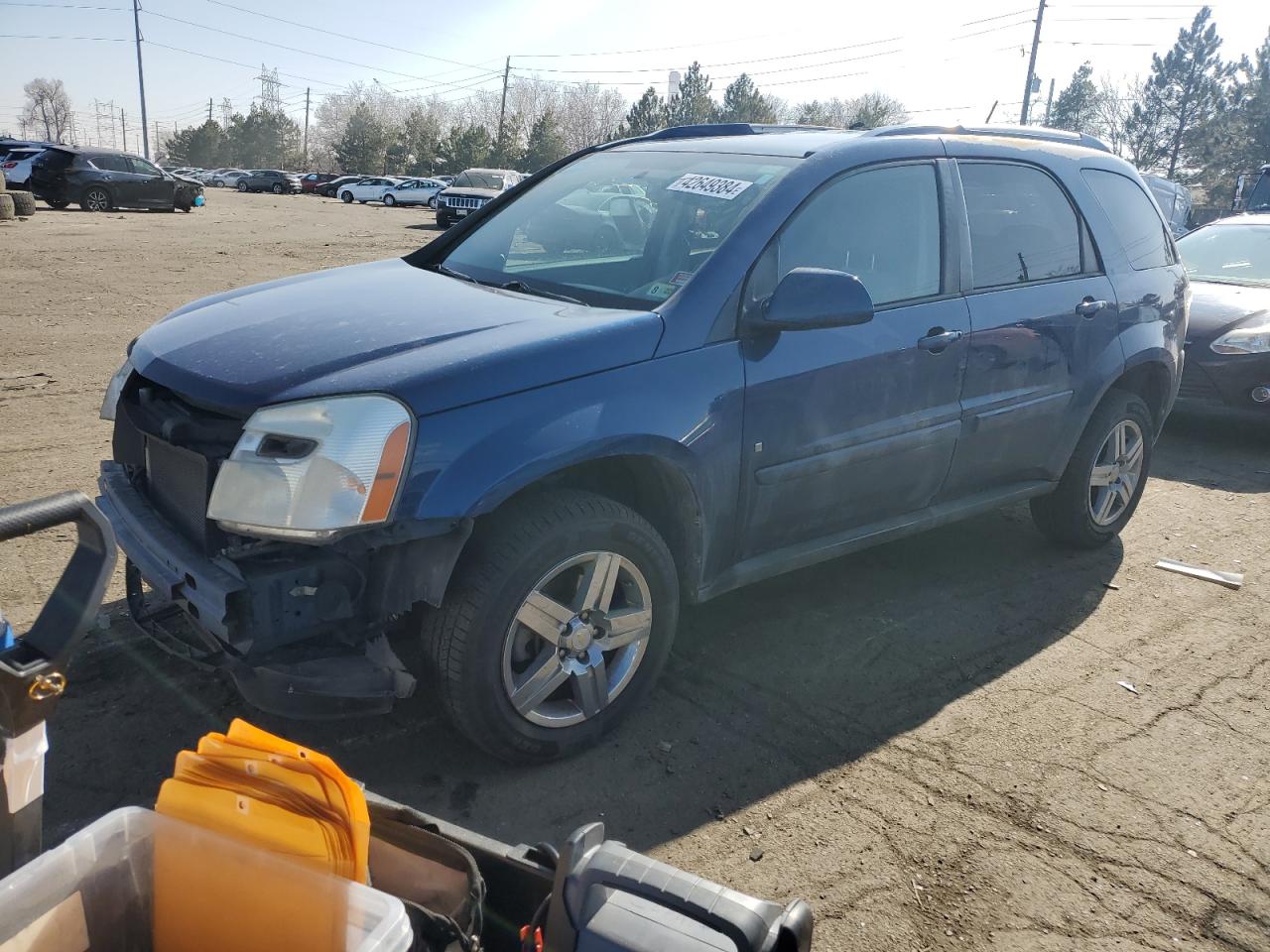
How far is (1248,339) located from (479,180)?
2603 cm

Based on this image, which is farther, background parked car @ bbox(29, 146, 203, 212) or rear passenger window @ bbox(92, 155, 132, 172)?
rear passenger window @ bbox(92, 155, 132, 172)

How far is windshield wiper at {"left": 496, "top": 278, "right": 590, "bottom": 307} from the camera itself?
11.3 ft

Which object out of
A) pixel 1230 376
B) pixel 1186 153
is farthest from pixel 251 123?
pixel 1230 376

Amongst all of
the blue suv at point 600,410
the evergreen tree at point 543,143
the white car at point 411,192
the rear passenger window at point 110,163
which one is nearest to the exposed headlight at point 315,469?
the blue suv at point 600,410

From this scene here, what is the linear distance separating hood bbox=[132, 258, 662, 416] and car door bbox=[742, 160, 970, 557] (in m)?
0.54

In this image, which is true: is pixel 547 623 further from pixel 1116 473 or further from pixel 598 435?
pixel 1116 473

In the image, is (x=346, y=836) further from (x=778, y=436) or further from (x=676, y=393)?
(x=778, y=436)

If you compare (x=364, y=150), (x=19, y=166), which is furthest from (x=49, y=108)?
(x=19, y=166)

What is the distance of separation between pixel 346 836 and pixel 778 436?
2.19 m

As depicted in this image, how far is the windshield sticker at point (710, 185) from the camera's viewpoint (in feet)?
11.9

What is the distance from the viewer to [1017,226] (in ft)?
14.4

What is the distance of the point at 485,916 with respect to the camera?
185cm

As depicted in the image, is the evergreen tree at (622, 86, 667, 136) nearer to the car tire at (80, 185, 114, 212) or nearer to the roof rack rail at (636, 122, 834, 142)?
the car tire at (80, 185, 114, 212)

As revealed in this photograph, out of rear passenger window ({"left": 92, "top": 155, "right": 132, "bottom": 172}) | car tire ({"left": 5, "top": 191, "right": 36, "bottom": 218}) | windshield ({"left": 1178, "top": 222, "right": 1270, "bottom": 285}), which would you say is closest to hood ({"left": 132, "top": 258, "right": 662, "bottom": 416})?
windshield ({"left": 1178, "top": 222, "right": 1270, "bottom": 285})
